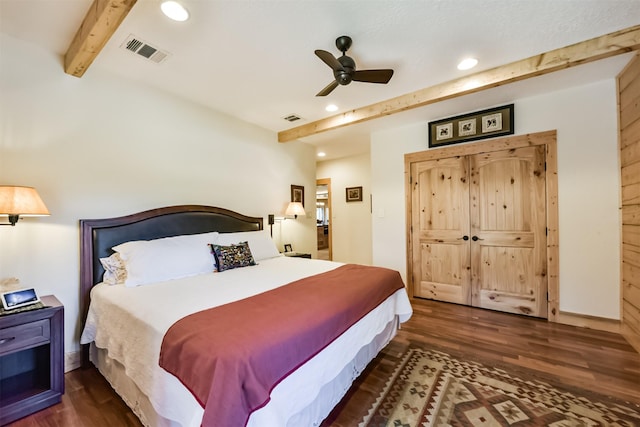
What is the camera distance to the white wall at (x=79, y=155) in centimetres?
201

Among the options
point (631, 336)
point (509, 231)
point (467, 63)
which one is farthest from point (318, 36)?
Answer: point (631, 336)

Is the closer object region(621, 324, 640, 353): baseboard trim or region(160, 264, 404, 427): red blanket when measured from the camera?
region(160, 264, 404, 427): red blanket

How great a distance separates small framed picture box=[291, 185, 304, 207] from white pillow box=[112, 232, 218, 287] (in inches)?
82.6

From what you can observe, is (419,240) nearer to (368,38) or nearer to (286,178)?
(286,178)

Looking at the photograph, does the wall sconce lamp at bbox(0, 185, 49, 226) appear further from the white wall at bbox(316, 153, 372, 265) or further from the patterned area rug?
the white wall at bbox(316, 153, 372, 265)

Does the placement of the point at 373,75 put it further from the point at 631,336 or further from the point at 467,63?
the point at 631,336

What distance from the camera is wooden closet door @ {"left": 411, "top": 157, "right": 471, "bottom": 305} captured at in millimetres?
3588

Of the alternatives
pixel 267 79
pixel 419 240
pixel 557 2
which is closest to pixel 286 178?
pixel 267 79

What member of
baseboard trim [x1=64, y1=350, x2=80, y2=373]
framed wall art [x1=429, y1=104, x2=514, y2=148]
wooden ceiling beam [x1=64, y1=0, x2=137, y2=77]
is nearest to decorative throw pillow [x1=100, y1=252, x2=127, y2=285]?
baseboard trim [x1=64, y1=350, x2=80, y2=373]

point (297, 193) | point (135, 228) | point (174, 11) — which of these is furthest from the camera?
point (297, 193)

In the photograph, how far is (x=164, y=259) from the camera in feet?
7.42

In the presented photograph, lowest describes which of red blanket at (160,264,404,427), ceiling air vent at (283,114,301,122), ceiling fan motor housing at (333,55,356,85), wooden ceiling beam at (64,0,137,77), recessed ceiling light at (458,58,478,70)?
red blanket at (160,264,404,427)

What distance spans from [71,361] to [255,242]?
185 centimetres

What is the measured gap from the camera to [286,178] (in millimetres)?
4445
